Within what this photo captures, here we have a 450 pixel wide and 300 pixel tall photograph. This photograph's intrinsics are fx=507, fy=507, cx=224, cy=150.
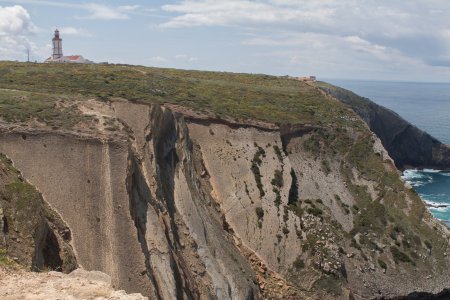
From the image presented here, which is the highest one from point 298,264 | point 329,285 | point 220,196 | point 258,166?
point 258,166

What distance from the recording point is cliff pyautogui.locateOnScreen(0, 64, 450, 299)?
35125 mm

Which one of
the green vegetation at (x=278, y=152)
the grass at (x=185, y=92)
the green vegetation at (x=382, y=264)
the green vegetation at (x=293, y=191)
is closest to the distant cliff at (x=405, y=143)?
the grass at (x=185, y=92)

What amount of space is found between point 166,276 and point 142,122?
16.2 metres

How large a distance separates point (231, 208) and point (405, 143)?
7056cm

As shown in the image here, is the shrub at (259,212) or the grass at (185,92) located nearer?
the shrub at (259,212)

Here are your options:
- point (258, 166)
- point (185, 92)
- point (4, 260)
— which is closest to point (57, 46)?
point (185, 92)

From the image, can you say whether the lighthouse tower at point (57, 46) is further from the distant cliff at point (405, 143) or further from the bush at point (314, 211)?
the bush at point (314, 211)

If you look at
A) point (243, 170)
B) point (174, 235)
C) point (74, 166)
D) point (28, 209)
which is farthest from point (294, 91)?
point (28, 209)

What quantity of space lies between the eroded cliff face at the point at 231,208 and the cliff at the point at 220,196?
0.39ft

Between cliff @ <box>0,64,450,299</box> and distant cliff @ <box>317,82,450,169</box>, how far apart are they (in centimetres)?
3609

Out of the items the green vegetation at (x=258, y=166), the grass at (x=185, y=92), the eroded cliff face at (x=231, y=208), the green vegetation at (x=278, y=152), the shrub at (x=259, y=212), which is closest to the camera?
the eroded cliff face at (x=231, y=208)

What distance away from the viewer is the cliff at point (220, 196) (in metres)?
35.1

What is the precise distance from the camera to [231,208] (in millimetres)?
50312

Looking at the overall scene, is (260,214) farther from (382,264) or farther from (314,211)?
(382,264)
